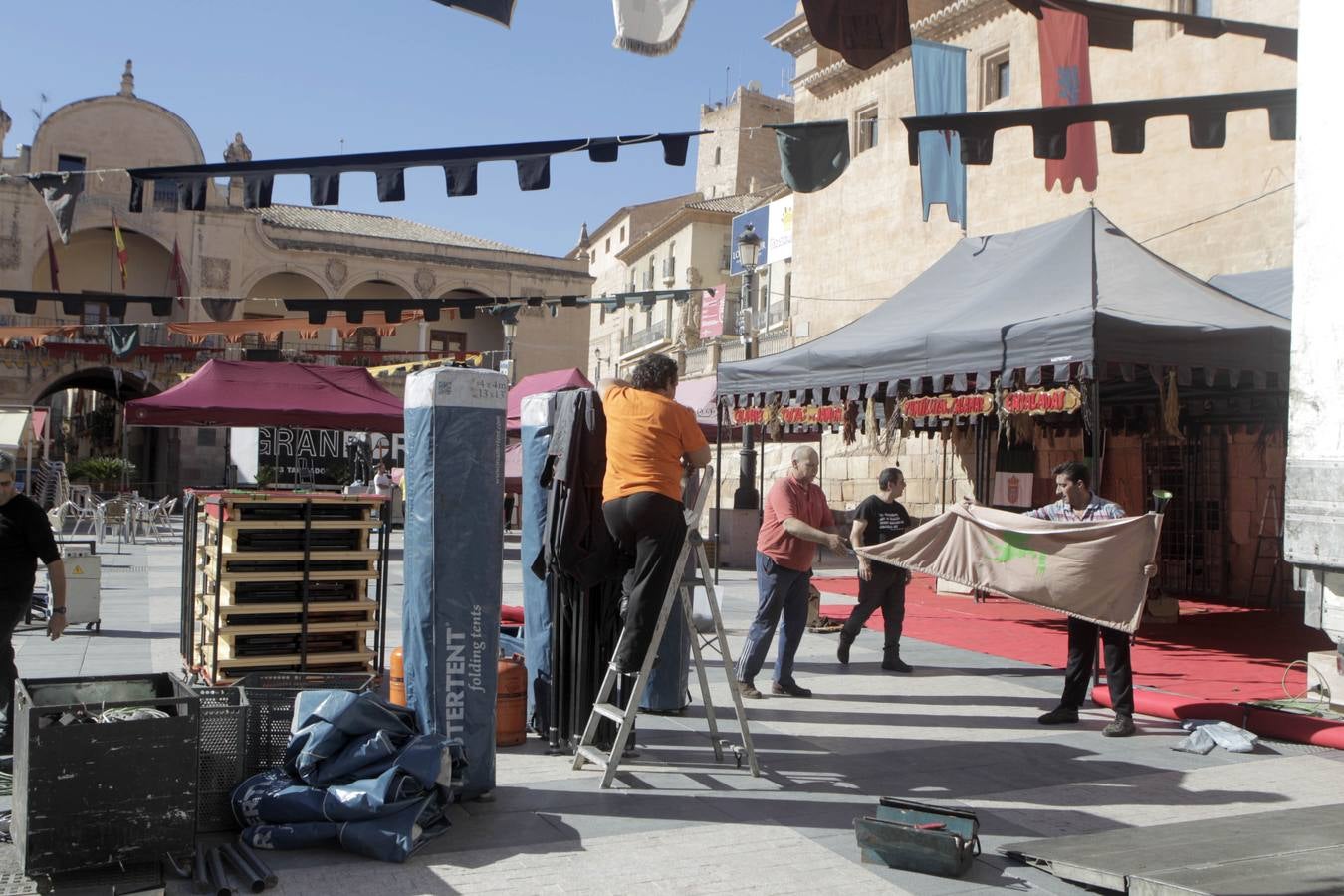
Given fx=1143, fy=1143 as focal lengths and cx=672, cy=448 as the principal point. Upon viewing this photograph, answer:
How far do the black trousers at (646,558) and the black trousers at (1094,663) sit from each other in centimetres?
302

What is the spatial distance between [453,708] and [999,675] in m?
5.21

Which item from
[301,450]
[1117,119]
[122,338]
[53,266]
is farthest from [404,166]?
[53,266]

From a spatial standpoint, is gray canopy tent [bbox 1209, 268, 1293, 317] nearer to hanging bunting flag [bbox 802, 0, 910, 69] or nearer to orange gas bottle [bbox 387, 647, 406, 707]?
hanging bunting flag [bbox 802, 0, 910, 69]

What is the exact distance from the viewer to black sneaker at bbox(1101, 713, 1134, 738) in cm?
684

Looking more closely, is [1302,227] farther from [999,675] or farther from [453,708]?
[999,675]

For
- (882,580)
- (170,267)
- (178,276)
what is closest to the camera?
(882,580)

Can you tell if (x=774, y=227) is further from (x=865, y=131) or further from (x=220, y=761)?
(x=220, y=761)


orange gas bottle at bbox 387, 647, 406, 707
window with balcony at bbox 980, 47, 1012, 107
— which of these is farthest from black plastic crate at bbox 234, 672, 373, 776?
window with balcony at bbox 980, 47, 1012, 107

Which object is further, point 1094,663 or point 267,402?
point 267,402

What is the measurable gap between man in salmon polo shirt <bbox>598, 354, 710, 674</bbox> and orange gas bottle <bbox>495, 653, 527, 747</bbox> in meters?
0.81

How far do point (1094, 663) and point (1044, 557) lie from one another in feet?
2.63

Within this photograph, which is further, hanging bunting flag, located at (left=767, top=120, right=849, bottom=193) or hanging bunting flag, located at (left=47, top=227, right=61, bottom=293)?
hanging bunting flag, located at (left=47, top=227, right=61, bottom=293)

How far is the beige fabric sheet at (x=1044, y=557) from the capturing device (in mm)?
7203

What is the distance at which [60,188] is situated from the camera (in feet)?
32.9
